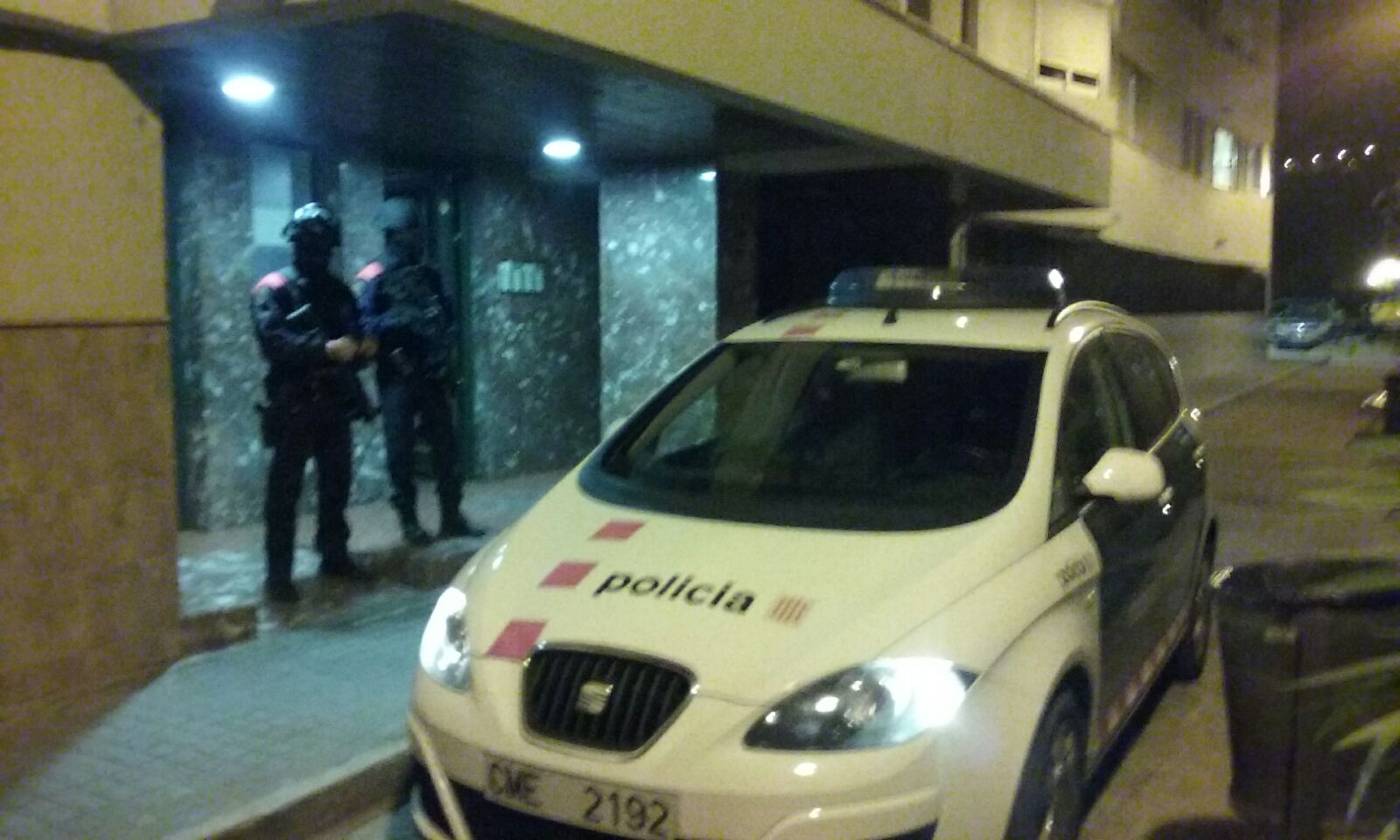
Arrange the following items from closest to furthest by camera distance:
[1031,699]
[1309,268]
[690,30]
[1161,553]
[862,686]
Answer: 1. [862,686]
2. [1031,699]
3. [1161,553]
4. [690,30]
5. [1309,268]

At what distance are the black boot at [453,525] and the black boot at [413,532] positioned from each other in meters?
0.12

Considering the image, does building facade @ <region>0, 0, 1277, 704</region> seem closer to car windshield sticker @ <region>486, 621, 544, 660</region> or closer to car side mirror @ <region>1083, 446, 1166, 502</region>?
car windshield sticker @ <region>486, 621, 544, 660</region>

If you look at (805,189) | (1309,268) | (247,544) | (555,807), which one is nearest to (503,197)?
(805,189)

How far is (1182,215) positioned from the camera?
22703mm

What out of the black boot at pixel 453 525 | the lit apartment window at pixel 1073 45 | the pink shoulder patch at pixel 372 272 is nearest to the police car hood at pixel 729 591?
the black boot at pixel 453 525

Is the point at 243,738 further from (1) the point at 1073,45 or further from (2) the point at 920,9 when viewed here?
(1) the point at 1073,45

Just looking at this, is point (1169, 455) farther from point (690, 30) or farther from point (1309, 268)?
point (1309, 268)

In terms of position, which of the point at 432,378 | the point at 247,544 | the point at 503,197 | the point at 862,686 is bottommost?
the point at 247,544

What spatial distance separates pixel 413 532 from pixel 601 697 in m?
4.28

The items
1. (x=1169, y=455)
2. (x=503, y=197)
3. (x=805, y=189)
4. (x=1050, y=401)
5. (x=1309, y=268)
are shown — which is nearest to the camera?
(x=1050, y=401)

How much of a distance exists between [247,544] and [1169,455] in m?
5.05

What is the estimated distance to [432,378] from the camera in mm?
7191

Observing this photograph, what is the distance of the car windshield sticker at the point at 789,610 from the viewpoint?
3.30 metres

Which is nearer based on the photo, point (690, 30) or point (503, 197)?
point (690, 30)
